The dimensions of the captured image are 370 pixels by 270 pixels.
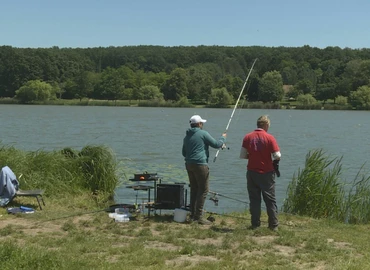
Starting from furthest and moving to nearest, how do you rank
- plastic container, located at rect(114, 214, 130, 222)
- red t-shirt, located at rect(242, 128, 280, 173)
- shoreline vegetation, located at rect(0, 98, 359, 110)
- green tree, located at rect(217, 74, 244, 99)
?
shoreline vegetation, located at rect(0, 98, 359, 110), green tree, located at rect(217, 74, 244, 99), plastic container, located at rect(114, 214, 130, 222), red t-shirt, located at rect(242, 128, 280, 173)

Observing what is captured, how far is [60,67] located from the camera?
5032 inches

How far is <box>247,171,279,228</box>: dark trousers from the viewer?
8469mm

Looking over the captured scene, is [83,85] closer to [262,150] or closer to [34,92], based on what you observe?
[34,92]

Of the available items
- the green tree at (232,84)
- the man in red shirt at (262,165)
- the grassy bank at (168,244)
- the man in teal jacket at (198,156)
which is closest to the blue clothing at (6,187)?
the grassy bank at (168,244)

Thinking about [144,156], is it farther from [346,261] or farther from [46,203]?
[346,261]

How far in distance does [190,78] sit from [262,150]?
377 feet

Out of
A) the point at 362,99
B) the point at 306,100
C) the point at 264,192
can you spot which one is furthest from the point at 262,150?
the point at 306,100

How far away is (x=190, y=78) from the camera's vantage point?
122688mm

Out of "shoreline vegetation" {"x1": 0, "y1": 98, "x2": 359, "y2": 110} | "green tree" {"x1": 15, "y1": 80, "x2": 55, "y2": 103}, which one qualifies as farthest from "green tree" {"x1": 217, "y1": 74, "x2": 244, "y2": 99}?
"green tree" {"x1": 15, "y1": 80, "x2": 55, "y2": 103}

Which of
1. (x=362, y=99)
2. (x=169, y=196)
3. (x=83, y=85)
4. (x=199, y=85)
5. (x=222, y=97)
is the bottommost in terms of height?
(x=169, y=196)

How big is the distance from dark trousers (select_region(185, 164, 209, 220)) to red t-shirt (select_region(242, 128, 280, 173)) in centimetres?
88

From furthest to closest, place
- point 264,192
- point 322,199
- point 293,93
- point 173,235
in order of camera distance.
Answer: point 293,93
point 322,199
point 264,192
point 173,235

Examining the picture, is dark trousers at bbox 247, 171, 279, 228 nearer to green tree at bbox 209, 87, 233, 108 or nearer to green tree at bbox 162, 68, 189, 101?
green tree at bbox 209, 87, 233, 108

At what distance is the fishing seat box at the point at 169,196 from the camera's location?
9.54 metres
